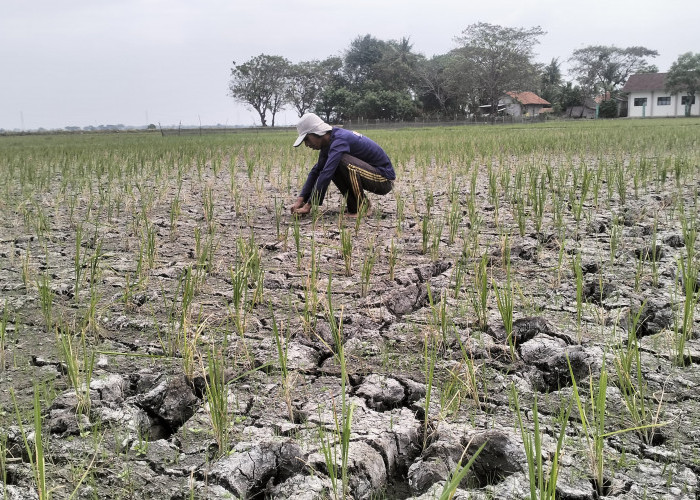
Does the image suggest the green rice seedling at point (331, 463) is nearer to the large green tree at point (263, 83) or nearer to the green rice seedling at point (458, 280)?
the green rice seedling at point (458, 280)

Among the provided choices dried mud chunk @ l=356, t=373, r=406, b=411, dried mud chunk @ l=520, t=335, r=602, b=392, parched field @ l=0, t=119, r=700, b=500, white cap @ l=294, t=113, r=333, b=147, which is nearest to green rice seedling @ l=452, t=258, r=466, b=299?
parched field @ l=0, t=119, r=700, b=500

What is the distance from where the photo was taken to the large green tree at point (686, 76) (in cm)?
3934

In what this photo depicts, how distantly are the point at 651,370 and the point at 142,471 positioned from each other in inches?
54.2

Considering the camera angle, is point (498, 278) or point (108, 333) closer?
point (108, 333)

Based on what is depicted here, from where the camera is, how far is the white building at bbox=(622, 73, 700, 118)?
42.7 m

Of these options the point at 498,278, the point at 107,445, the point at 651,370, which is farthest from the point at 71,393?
the point at 498,278

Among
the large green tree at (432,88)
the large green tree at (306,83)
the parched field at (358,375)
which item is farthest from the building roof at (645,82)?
the parched field at (358,375)

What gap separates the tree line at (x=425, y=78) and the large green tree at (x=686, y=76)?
1.34ft

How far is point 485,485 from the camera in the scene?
1251mm

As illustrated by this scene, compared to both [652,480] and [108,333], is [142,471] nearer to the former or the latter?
[108,333]

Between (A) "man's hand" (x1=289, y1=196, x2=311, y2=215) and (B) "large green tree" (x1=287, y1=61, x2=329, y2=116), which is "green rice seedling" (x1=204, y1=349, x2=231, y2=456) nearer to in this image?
(A) "man's hand" (x1=289, y1=196, x2=311, y2=215)

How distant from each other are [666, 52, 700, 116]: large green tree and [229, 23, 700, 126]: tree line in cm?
41

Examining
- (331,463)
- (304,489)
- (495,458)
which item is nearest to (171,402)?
(304,489)

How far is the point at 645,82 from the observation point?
43.7m
